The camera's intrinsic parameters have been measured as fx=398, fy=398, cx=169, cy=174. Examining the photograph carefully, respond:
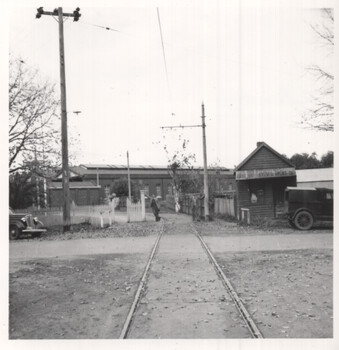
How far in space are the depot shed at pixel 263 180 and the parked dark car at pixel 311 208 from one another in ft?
29.7

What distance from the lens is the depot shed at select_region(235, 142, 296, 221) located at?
2506cm

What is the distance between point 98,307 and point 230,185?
62.9m

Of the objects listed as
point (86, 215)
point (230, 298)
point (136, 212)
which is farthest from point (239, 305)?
point (136, 212)

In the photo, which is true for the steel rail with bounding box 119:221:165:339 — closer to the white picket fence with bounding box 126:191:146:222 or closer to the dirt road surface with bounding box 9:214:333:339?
the dirt road surface with bounding box 9:214:333:339

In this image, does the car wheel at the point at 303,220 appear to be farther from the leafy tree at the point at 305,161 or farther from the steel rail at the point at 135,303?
the leafy tree at the point at 305,161

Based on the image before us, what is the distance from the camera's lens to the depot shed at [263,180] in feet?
82.2

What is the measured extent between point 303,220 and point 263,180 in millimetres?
10439

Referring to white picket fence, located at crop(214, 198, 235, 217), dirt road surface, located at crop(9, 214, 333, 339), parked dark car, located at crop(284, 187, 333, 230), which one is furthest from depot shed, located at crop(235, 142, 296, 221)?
dirt road surface, located at crop(9, 214, 333, 339)

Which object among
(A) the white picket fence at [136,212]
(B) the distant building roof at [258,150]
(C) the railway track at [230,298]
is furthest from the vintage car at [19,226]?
(B) the distant building roof at [258,150]

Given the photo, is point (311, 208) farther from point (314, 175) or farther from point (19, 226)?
point (314, 175)

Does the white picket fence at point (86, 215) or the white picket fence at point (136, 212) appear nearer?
the white picket fence at point (86, 215)

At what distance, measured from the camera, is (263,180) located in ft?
85.0
